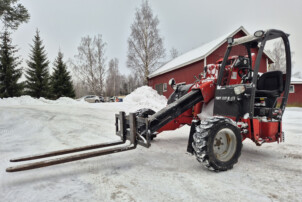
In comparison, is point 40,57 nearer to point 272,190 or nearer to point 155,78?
point 155,78

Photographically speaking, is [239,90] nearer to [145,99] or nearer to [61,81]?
[145,99]

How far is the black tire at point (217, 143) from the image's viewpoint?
315 centimetres

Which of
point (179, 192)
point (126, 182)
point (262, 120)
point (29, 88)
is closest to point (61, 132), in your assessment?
point (126, 182)

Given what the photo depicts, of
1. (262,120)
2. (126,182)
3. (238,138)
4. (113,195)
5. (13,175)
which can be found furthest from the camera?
(262,120)

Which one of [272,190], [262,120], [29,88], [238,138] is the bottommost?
[272,190]

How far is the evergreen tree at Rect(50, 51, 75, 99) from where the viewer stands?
95.6 ft

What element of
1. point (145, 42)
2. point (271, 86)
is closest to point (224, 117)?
point (271, 86)

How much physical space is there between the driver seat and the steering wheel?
40cm

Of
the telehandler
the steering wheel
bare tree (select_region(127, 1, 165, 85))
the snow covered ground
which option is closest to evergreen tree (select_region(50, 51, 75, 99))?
bare tree (select_region(127, 1, 165, 85))

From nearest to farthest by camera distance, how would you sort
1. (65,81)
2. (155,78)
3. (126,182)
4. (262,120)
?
1. (126,182)
2. (262,120)
3. (155,78)
4. (65,81)

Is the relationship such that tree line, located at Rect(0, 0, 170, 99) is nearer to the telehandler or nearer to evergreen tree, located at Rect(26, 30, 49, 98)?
evergreen tree, located at Rect(26, 30, 49, 98)

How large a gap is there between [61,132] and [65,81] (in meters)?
25.6

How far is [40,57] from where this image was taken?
87.6ft

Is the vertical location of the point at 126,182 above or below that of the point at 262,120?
below
